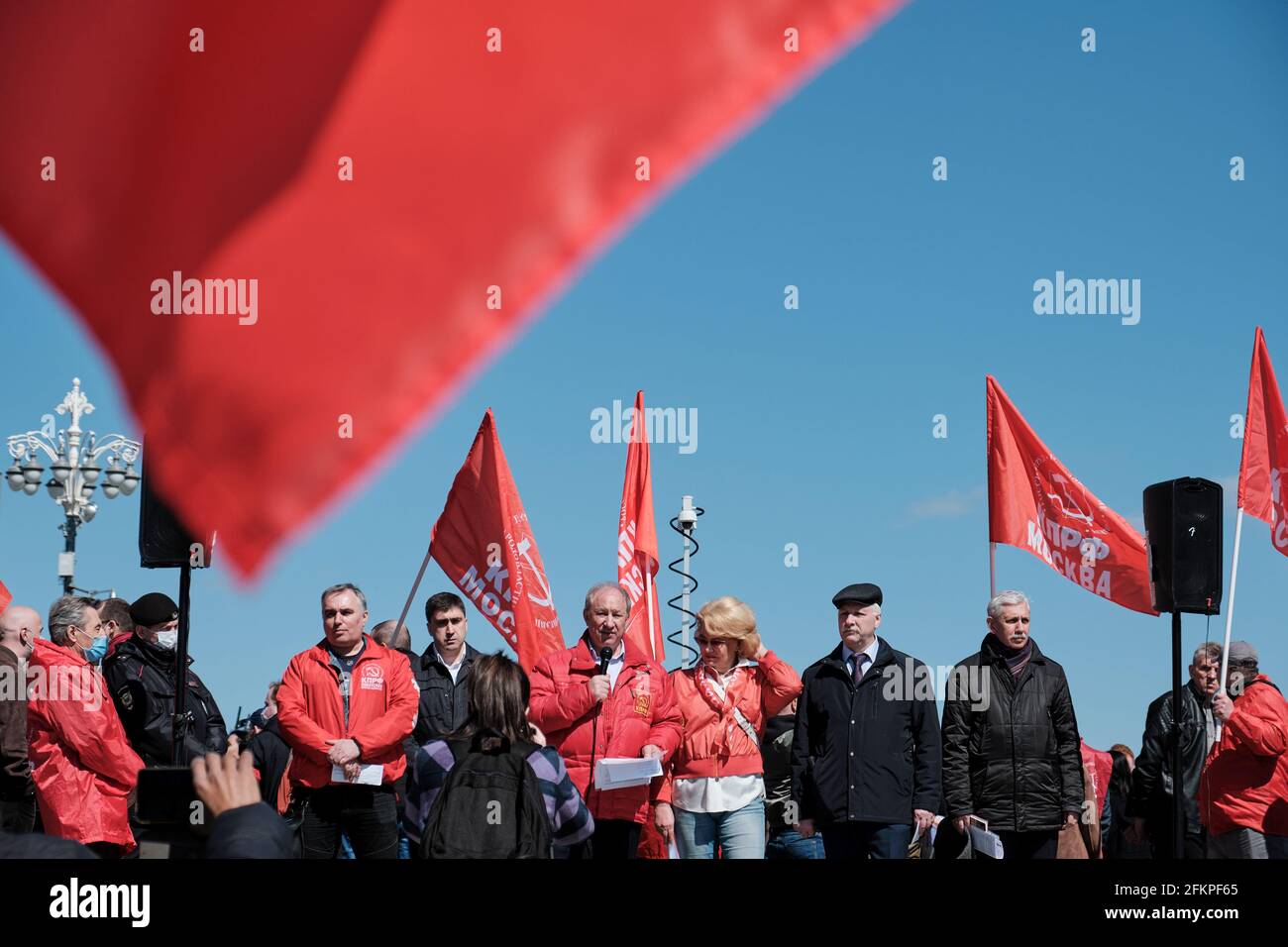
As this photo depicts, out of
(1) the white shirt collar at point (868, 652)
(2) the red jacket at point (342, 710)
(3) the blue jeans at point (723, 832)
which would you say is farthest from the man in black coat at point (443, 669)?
(1) the white shirt collar at point (868, 652)

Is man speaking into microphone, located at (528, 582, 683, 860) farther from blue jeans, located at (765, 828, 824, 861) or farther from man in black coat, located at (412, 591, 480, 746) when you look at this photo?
blue jeans, located at (765, 828, 824, 861)

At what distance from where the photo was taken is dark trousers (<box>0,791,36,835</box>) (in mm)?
7449

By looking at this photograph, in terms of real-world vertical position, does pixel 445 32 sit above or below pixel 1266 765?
above

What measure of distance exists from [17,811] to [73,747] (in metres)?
0.70

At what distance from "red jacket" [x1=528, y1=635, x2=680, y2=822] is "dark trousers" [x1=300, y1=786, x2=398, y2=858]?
84cm

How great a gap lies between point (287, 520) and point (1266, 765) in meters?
6.05

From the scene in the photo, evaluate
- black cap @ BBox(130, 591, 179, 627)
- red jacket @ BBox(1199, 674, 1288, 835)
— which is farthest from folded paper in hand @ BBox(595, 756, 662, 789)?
red jacket @ BBox(1199, 674, 1288, 835)

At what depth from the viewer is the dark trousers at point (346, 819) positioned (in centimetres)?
704

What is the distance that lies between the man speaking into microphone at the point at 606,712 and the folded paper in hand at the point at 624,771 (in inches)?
6.7

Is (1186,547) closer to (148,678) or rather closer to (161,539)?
(161,539)
